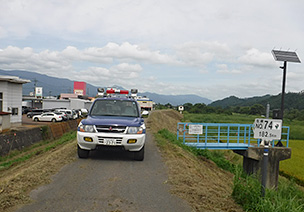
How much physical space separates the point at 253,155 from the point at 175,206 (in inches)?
594

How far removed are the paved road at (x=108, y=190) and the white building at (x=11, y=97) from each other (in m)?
22.2

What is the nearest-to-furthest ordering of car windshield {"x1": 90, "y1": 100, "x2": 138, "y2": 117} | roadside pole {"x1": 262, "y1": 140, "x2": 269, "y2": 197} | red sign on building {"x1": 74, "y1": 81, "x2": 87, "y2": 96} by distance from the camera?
roadside pole {"x1": 262, "y1": 140, "x2": 269, "y2": 197}
car windshield {"x1": 90, "y1": 100, "x2": 138, "y2": 117}
red sign on building {"x1": 74, "y1": 81, "x2": 87, "y2": 96}

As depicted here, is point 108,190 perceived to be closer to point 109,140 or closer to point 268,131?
point 109,140

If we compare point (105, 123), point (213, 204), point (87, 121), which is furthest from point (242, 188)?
point (87, 121)

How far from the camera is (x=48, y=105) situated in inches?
2368

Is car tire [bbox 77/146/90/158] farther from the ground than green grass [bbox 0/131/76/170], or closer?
farther from the ground

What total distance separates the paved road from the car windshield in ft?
5.64

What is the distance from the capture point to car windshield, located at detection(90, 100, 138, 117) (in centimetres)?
980

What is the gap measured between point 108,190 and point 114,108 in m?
4.23

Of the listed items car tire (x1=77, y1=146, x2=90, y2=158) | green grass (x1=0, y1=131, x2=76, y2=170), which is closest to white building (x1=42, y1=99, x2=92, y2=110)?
green grass (x1=0, y1=131, x2=76, y2=170)

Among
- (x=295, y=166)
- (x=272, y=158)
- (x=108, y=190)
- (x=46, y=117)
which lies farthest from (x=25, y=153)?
(x=295, y=166)

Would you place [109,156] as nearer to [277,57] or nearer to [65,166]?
[65,166]

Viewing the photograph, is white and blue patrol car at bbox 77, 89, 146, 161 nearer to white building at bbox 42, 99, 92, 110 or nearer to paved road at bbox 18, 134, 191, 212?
paved road at bbox 18, 134, 191, 212

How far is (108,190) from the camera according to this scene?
609cm
